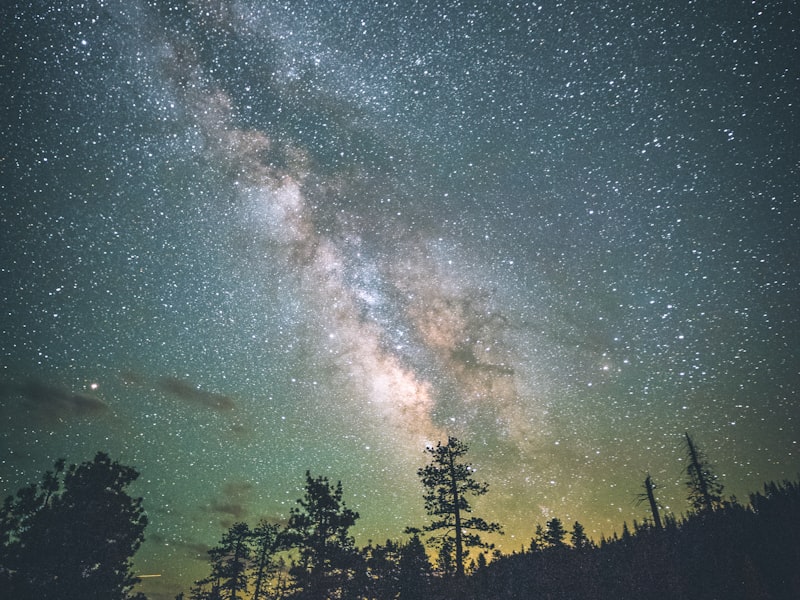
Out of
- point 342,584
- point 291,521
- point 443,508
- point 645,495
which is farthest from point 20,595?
point 645,495

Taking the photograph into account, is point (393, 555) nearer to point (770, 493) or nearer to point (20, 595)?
point (20, 595)

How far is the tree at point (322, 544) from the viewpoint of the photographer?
60.5 feet

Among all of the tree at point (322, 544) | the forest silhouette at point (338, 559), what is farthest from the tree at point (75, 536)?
the tree at point (322, 544)

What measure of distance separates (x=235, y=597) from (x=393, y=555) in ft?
76.4

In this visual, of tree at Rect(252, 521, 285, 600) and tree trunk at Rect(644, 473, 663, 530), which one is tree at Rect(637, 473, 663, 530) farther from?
tree at Rect(252, 521, 285, 600)

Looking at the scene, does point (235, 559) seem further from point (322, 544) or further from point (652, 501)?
point (652, 501)

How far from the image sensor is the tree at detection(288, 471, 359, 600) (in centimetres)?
1845

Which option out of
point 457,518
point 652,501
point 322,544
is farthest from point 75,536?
point 652,501

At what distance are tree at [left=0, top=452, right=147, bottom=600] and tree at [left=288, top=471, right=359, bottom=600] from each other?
8.56 metres

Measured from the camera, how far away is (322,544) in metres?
19.7

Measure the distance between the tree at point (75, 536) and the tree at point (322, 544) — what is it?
337 inches

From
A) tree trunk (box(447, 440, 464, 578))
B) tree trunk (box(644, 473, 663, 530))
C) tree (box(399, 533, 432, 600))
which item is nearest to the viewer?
tree (box(399, 533, 432, 600))

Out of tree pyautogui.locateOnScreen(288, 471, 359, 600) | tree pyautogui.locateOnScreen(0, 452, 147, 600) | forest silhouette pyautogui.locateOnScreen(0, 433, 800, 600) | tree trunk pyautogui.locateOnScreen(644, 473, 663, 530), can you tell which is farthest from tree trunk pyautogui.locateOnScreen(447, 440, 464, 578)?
tree trunk pyautogui.locateOnScreen(644, 473, 663, 530)

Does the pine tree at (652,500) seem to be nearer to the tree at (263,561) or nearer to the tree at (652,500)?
the tree at (652,500)
